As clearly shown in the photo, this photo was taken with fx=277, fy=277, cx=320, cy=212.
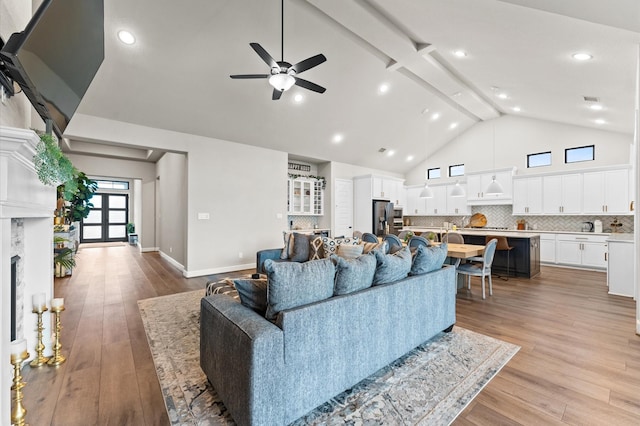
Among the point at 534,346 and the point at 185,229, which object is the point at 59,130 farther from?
the point at 534,346

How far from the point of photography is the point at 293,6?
3.57m

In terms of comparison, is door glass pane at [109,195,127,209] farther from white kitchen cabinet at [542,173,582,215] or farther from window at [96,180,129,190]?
white kitchen cabinet at [542,173,582,215]

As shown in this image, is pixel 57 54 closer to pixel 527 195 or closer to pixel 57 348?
pixel 57 348

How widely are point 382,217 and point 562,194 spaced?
14.0 ft

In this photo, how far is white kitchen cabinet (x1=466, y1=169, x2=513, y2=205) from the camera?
734 centimetres

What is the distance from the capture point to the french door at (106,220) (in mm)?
11077

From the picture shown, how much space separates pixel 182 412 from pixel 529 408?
223 centimetres

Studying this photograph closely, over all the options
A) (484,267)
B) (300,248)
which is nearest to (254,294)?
(300,248)

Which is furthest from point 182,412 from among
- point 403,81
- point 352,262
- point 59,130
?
point 403,81

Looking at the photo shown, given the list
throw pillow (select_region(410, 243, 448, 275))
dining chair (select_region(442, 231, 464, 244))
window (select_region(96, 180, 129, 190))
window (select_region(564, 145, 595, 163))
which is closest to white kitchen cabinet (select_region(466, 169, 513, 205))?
window (select_region(564, 145, 595, 163))

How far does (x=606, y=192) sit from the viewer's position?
602 centimetres

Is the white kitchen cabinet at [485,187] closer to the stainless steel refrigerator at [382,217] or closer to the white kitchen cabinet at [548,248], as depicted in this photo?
the white kitchen cabinet at [548,248]

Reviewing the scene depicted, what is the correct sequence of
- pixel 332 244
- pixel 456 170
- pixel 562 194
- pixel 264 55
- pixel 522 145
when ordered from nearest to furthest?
pixel 264 55 → pixel 332 244 → pixel 562 194 → pixel 522 145 → pixel 456 170

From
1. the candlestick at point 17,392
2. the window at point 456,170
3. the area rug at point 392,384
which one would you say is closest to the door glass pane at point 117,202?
the area rug at point 392,384
